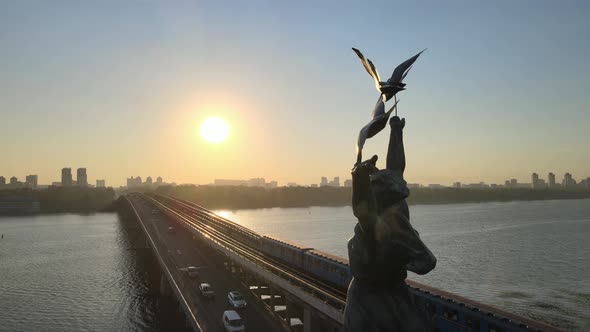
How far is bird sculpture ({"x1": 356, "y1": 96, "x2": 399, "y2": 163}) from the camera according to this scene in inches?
207

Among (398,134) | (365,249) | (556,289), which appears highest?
(398,134)

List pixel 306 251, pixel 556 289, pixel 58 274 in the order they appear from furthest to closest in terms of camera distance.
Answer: pixel 58 274 → pixel 556 289 → pixel 306 251

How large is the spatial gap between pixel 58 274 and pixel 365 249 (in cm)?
6152

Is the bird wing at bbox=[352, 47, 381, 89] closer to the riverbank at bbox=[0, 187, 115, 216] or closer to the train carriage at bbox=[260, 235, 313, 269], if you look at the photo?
the train carriage at bbox=[260, 235, 313, 269]

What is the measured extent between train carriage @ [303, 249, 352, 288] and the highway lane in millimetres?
5669

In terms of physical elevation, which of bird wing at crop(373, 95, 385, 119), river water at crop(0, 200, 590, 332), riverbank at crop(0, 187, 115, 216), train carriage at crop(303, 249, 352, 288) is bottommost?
river water at crop(0, 200, 590, 332)

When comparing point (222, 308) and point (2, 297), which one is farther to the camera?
point (2, 297)

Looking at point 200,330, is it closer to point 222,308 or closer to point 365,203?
point 222,308

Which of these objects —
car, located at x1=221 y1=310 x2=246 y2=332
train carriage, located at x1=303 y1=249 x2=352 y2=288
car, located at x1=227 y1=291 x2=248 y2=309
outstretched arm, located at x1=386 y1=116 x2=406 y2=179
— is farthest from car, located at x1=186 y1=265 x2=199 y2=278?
outstretched arm, located at x1=386 y1=116 x2=406 y2=179

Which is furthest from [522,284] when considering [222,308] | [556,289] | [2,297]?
[2,297]

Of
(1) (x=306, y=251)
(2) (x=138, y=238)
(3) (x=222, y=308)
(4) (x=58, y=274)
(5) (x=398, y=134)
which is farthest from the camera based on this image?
(2) (x=138, y=238)

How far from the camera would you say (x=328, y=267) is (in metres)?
33.2

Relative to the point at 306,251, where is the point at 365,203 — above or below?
above

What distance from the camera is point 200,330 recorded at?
23625 millimetres
